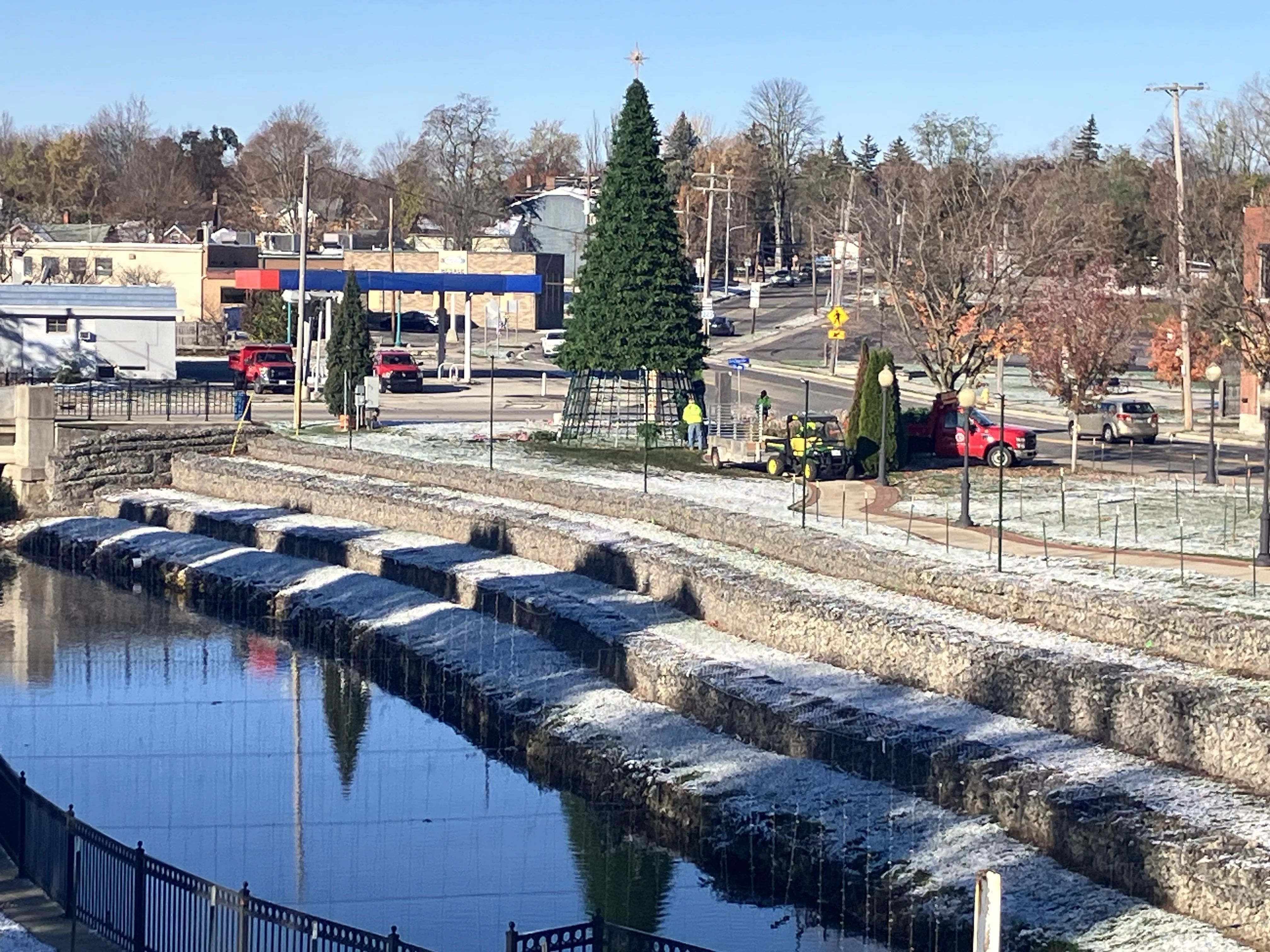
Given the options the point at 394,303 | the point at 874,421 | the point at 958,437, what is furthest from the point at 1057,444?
the point at 394,303

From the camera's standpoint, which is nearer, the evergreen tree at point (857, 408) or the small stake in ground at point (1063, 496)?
the small stake in ground at point (1063, 496)

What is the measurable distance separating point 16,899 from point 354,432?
36472mm

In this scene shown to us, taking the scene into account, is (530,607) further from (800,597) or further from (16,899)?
(16,899)

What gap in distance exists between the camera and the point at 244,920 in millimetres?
15172

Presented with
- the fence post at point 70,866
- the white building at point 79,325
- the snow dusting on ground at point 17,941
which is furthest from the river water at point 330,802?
the white building at point 79,325

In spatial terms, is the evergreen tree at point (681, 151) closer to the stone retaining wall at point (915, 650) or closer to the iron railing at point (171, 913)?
Answer: the stone retaining wall at point (915, 650)

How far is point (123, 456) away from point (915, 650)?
29786 mm

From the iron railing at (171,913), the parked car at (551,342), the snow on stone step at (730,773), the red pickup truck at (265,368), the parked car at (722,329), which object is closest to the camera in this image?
the iron railing at (171,913)

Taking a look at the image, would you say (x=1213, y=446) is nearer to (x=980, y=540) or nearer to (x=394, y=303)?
(x=980, y=540)

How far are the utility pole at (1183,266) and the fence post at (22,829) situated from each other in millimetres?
46053

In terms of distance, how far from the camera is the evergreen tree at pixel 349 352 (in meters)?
53.6

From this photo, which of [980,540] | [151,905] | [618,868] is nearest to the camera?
[151,905]

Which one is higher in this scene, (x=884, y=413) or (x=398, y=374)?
(x=398, y=374)

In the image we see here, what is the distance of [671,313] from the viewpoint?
1964 inches
